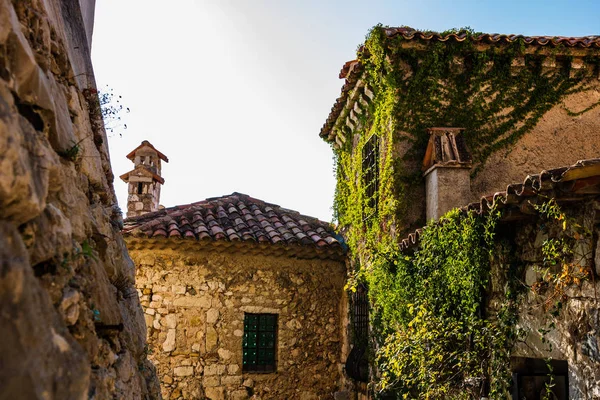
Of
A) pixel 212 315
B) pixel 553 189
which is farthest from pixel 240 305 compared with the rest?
pixel 553 189

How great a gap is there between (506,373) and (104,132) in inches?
159

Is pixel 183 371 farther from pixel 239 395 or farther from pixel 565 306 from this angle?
pixel 565 306

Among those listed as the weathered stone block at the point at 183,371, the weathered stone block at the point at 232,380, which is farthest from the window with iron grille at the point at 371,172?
the weathered stone block at the point at 183,371

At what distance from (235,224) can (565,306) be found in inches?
271

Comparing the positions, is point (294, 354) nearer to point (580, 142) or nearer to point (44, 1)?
point (580, 142)

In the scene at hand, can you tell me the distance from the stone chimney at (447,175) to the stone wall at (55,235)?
16.9 feet

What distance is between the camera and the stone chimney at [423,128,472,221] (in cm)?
752

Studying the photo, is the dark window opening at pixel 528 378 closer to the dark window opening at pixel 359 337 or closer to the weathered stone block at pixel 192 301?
the dark window opening at pixel 359 337

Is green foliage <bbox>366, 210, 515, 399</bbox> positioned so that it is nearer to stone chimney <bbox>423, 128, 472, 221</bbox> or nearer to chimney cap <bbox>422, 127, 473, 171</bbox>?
stone chimney <bbox>423, 128, 472, 221</bbox>

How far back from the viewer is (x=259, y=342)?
9.97m

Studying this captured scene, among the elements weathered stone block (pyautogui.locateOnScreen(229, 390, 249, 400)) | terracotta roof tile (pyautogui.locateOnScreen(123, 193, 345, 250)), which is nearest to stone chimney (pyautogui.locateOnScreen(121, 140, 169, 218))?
terracotta roof tile (pyautogui.locateOnScreen(123, 193, 345, 250))

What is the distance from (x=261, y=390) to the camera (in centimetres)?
970

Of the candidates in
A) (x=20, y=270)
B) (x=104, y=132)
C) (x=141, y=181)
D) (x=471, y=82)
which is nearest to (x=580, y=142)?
(x=471, y=82)

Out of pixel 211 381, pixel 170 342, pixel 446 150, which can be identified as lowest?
pixel 211 381
